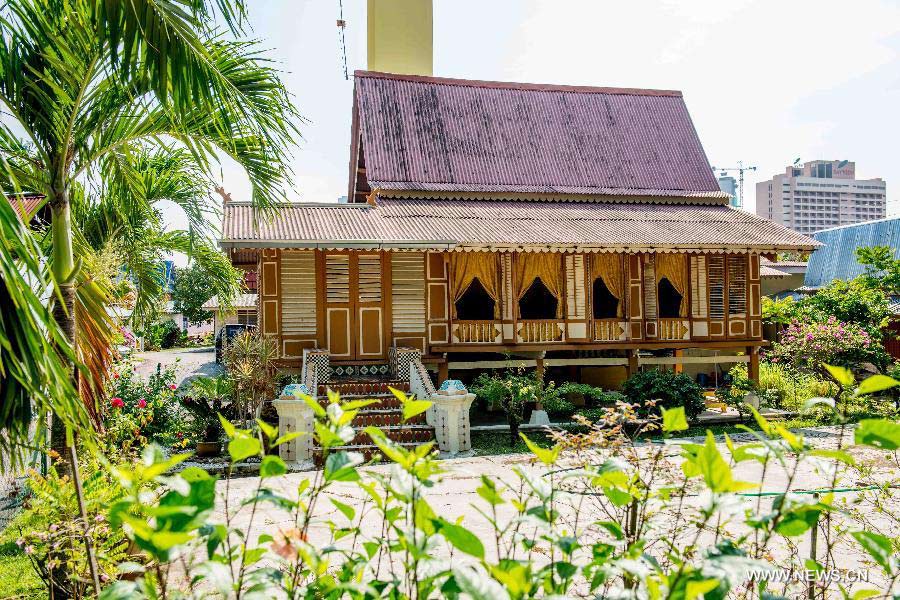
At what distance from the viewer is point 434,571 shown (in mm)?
1668

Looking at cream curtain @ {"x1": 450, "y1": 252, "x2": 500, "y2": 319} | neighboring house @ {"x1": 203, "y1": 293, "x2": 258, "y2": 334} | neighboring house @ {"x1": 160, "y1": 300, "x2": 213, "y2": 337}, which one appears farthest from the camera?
neighboring house @ {"x1": 160, "y1": 300, "x2": 213, "y2": 337}

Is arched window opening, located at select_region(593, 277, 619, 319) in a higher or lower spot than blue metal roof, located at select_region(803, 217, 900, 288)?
lower

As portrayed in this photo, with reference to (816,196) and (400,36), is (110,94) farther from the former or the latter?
(816,196)

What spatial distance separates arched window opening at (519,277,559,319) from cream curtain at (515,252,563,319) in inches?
57.2

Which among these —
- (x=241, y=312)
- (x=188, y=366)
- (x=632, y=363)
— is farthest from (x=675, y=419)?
(x=241, y=312)

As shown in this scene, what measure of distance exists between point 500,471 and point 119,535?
551 cm

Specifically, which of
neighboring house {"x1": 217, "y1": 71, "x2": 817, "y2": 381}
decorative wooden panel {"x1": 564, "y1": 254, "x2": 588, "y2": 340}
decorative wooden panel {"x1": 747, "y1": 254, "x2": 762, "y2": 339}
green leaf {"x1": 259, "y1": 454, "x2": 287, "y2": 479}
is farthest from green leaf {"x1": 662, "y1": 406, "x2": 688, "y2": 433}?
decorative wooden panel {"x1": 747, "y1": 254, "x2": 762, "y2": 339}

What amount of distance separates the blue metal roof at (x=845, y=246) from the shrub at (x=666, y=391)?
17.5 m

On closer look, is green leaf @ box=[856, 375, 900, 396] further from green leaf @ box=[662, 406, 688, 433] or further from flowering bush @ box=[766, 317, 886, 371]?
flowering bush @ box=[766, 317, 886, 371]

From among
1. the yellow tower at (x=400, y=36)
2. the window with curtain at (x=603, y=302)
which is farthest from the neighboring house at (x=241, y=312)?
the window with curtain at (x=603, y=302)

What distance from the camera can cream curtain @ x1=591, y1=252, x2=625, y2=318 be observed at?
14.4 m

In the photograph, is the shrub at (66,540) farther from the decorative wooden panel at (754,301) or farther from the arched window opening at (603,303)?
the decorative wooden panel at (754,301)

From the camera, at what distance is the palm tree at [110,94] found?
12.4ft

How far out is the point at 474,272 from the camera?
45.0ft
